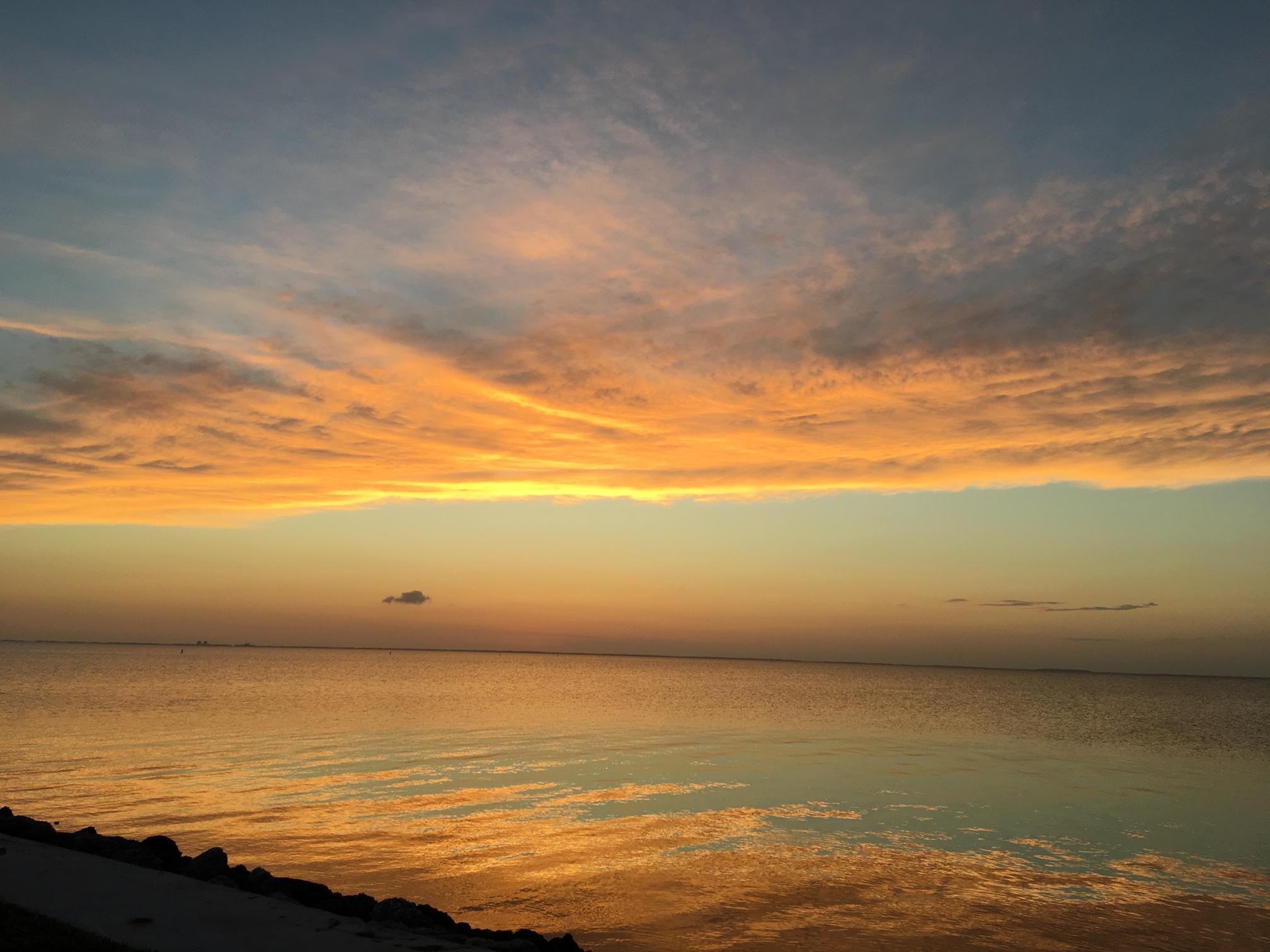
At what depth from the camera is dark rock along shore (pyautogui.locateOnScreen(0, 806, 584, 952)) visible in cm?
1912

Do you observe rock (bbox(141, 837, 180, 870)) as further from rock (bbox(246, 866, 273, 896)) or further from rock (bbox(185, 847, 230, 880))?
rock (bbox(246, 866, 273, 896))

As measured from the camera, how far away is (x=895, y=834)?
110 feet

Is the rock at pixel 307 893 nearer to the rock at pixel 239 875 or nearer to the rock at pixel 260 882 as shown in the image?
the rock at pixel 260 882

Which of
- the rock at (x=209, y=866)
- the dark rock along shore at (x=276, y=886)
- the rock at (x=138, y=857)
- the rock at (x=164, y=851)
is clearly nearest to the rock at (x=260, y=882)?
the dark rock along shore at (x=276, y=886)

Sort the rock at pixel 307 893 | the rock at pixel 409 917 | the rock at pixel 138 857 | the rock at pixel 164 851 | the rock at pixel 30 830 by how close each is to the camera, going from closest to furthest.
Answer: the rock at pixel 409 917, the rock at pixel 307 893, the rock at pixel 138 857, the rock at pixel 164 851, the rock at pixel 30 830

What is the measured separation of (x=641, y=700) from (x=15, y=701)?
75.5 meters

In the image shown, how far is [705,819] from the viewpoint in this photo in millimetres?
35219

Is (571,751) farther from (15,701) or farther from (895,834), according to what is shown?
(15,701)

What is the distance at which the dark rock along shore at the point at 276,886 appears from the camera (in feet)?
62.7

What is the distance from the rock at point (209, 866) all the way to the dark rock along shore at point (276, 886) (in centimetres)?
2

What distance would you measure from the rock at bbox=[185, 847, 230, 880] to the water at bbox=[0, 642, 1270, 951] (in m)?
3.75

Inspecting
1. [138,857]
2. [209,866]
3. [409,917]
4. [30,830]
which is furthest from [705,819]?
[30,830]

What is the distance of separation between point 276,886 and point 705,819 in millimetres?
18931

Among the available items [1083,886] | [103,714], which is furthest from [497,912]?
[103,714]
